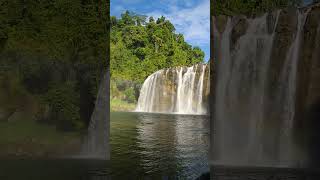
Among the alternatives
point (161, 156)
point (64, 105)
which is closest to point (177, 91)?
point (161, 156)

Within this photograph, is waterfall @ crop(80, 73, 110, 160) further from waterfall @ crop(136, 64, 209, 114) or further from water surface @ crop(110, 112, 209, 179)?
waterfall @ crop(136, 64, 209, 114)

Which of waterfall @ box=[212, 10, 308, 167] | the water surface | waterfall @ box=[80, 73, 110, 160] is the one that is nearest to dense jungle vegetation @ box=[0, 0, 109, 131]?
waterfall @ box=[80, 73, 110, 160]

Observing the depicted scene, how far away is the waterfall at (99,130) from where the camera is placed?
1154 cm

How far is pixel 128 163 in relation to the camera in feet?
36.3

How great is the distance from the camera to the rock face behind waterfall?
10594 millimetres

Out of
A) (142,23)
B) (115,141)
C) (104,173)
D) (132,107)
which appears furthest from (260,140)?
(142,23)

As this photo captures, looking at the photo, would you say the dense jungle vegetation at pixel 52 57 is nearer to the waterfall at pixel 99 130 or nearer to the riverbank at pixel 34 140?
the riverbank at pixel 34 140

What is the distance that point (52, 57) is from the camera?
40.4 feet

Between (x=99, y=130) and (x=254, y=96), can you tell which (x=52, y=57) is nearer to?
(x=99, y=130)

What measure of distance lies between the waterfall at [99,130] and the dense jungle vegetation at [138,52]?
38.4m

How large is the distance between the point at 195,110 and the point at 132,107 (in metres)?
14.5

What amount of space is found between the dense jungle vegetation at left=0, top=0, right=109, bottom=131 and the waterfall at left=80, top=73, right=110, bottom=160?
0.39 meters

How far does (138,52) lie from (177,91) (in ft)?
77.8

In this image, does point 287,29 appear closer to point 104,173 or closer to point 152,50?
point 104,173
